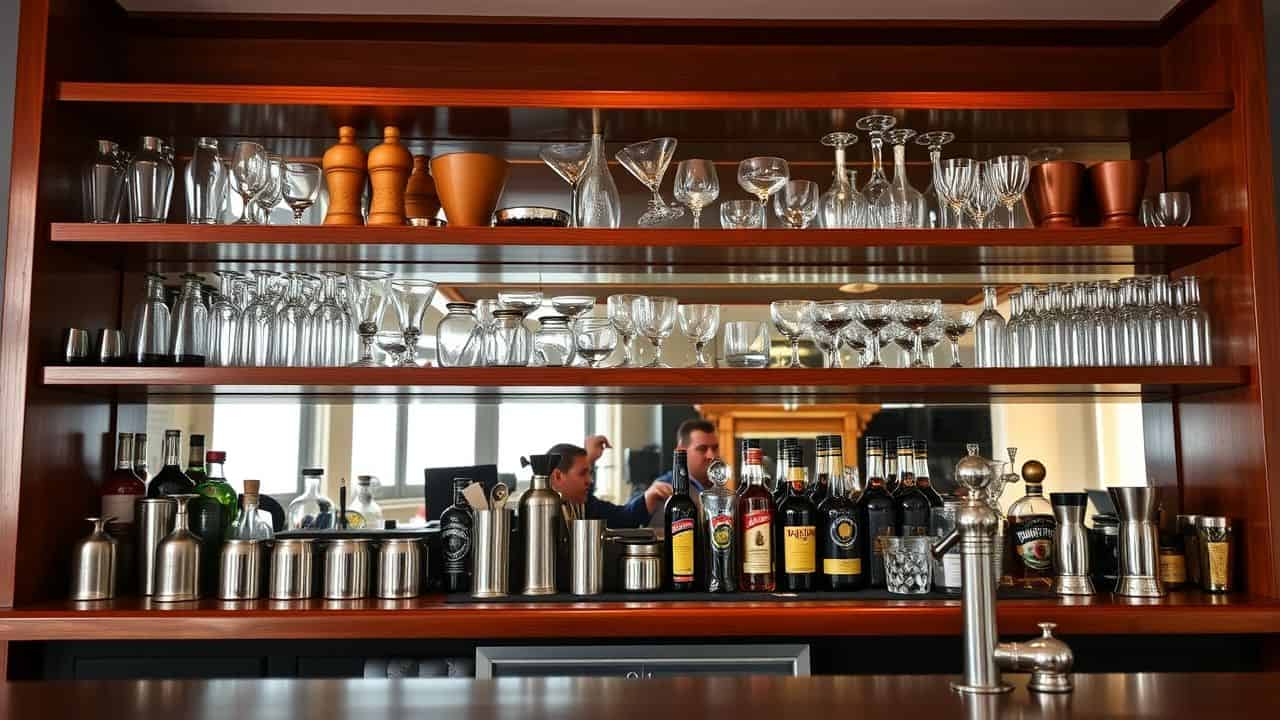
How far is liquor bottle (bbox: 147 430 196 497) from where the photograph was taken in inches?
96.8

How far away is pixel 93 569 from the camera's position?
2.24 m

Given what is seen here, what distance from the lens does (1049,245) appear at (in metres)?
2.38

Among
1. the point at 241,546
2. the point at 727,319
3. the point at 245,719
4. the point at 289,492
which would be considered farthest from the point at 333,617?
the point at 727,319

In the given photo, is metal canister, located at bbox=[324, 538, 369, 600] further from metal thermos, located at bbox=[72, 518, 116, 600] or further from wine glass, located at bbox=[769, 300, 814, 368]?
wine glass, located at bbox=[769, 300, 814, 368]

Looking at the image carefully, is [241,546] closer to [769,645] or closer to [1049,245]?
[769,645]

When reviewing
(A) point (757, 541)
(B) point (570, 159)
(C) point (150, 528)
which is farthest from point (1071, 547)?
(C) point (150, 528)

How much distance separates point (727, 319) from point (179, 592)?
1446 mm

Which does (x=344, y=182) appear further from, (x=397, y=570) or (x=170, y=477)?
(x=397, y=570)

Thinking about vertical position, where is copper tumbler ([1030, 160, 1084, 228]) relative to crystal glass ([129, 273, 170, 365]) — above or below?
above

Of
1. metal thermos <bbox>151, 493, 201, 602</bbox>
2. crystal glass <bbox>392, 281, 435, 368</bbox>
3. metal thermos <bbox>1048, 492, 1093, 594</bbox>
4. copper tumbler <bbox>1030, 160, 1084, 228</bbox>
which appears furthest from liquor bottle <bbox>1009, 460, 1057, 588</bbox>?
metal thermos <bbox>151, 493, 201, 602</bbox>

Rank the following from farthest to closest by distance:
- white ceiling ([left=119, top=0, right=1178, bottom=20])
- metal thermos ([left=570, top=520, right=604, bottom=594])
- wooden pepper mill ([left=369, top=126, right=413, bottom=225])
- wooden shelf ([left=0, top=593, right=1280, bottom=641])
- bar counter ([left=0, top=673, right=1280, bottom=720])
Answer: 1. white ceiling ([left=119, top=0, right=1178, bottom=20])
2. wooden pepper mill ([left=369, top=126, right=413, bottom=225])
3. metal thermos ([left=570, top=520, right=604, bottom=594])
4. wooden shelf ([left=0, top=593, right=1280, bottom=641])
5. bar counter ([left=0, top=673, right=1280, bottom=720])

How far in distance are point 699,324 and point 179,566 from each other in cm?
123

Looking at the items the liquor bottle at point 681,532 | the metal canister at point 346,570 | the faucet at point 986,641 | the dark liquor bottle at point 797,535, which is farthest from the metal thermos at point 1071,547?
the metal canister at point 346,570

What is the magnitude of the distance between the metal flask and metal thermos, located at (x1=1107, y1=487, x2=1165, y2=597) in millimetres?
1238
